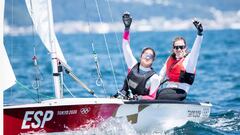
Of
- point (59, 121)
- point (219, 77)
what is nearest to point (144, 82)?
point (59, 121)

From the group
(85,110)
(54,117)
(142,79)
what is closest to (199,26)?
(142,79)

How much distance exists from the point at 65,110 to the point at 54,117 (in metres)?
0.17

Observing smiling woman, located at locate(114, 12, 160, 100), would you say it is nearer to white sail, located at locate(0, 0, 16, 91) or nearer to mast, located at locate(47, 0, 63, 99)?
mast, located at locate(47, 0, 63, 99)

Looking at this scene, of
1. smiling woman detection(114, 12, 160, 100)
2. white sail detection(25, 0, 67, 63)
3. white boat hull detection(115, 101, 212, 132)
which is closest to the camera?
→ white boat hull detection(115, 101, 212, 132)

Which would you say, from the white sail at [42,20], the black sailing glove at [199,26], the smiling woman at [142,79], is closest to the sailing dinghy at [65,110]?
the white sail at [42,20]

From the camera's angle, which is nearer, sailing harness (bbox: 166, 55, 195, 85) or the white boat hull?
the white boat hull

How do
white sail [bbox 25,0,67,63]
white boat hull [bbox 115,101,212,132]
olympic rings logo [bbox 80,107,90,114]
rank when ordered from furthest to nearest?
white sail [bbox 25,0,67,63]
white boat hull [bbox 115,101,212,132]
olympic rings logo [bbox 80,107,90,114]

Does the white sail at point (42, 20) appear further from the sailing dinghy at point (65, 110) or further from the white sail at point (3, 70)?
the white sail at point (3, 70)

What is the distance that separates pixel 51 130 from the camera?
8852 mm

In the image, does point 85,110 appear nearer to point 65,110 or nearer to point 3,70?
point 65,110

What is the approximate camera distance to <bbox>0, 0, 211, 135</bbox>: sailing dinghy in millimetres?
8594

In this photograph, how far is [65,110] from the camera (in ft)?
28.9

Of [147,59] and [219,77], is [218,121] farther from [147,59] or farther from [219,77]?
[219,77]

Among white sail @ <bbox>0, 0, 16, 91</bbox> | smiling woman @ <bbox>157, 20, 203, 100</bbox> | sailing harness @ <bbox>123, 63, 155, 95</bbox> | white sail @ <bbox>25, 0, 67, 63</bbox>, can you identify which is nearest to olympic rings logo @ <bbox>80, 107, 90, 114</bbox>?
white sail @ <bbox>25, 0, 67, 63</bbox>
